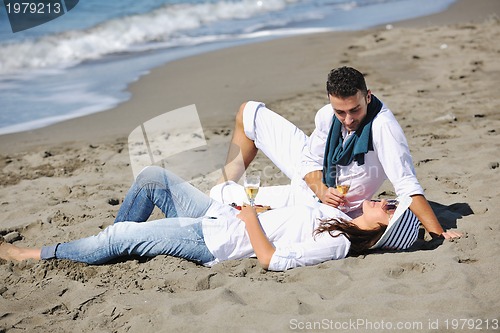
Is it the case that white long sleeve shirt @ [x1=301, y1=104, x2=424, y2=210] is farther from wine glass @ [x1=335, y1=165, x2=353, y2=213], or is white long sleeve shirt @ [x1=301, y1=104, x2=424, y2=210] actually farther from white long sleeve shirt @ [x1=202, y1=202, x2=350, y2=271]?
white long sleeve shirt @ [x1=202, y1=202, x2=350, y2=271]

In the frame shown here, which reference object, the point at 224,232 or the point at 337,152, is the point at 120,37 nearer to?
the point at 337,152

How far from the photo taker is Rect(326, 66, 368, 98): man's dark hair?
4.20m

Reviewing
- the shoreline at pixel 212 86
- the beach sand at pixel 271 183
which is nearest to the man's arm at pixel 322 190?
the beach sand at pixel 271 183

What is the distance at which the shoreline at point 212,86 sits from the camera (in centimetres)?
792

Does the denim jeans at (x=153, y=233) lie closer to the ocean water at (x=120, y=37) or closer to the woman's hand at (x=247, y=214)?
the woman's hand at (x=247, y=214)

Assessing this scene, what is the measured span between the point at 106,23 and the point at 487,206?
12.1 meters

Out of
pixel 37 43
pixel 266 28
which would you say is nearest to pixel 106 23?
pixel 37 43

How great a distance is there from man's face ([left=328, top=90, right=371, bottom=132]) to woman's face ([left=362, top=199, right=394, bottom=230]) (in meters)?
0.56

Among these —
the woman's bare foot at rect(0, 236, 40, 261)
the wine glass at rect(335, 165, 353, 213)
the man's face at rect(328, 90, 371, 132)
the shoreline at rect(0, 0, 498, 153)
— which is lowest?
the shoreline at rect(0, 0, 498, 153)

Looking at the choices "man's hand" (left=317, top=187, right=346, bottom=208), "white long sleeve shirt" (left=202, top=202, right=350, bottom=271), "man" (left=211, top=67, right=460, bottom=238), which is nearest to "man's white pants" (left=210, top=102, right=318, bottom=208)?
"man" (left=211, top=67, right=460, bottom=238)

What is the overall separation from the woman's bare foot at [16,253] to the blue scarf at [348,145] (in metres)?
2.17

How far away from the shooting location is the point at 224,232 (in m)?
4.36

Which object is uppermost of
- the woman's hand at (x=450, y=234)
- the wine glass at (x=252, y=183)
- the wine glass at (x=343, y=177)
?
the wine glass at (x=252, y=183)

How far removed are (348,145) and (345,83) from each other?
1.56 feet
